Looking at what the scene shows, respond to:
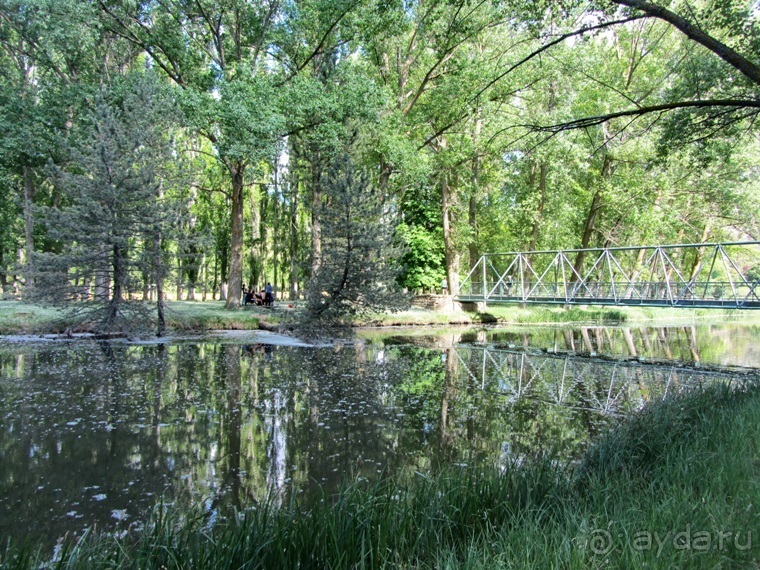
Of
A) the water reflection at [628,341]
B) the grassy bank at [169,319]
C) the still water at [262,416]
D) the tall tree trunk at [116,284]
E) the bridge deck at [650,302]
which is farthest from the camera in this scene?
the grassy bank at [169,319]

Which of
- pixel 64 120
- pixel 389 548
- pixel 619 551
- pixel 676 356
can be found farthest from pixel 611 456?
pixel 64 120

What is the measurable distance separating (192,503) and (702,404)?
654 cm

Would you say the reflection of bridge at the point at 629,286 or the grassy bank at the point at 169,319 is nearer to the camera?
the grassy bank at the point at 169,319

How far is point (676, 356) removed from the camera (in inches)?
635

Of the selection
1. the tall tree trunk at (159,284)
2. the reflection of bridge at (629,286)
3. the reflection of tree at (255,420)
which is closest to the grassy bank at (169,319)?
the tall tree trunk at (159,284)

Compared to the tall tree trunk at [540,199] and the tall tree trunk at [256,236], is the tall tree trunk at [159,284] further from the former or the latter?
the tall tree trunk at [540,199]

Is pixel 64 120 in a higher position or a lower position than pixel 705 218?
higher

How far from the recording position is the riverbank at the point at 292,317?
17875 mm

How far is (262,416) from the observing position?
318 inches

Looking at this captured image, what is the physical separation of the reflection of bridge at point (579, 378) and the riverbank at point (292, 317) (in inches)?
213

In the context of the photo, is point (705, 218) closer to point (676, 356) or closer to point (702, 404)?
point (676, 356)

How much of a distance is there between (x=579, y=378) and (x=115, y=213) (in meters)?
14.8

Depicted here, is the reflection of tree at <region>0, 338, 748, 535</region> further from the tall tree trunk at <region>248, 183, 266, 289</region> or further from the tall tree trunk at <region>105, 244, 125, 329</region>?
the tall tree trunk at <region>248, 183, 266, 289</region>

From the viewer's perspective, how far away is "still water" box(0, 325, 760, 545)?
5.20 m
